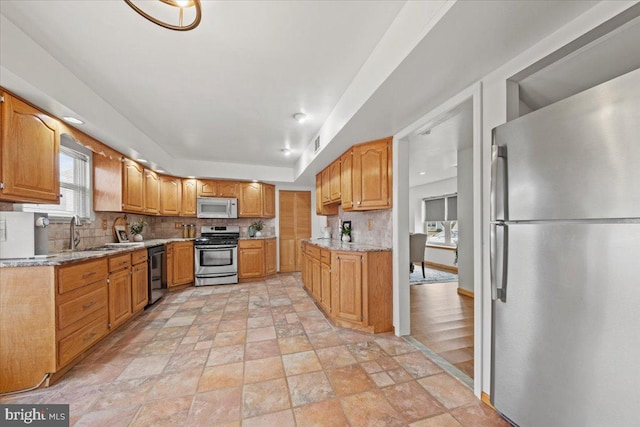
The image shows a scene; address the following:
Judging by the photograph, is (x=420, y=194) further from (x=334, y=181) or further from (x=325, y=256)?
(x=325, y=256)

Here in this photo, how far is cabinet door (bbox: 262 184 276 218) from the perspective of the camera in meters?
5.63

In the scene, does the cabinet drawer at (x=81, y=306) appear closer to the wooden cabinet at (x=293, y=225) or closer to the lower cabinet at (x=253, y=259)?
the lower cabinet at (x=253, y=259)

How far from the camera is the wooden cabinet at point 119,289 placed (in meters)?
2.54

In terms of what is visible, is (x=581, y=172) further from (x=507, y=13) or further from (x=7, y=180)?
(x=7, y=180)

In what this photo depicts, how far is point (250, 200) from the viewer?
18.0ft

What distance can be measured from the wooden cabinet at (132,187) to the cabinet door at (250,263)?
1989mm

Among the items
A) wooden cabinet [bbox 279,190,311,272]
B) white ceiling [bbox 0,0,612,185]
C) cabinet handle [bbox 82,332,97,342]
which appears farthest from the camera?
wooden cabinet [bbox 279,190,311,272]

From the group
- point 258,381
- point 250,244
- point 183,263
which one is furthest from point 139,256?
point 258,381

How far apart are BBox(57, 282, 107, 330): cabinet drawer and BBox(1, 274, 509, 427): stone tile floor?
0.41 meters

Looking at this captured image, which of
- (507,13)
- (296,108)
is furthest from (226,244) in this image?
(507,13)

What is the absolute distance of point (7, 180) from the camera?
176cm

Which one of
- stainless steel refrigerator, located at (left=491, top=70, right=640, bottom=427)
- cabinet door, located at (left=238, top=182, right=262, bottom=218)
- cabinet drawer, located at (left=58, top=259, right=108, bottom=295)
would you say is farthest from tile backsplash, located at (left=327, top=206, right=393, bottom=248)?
cabinet drawer, located at (left=58, top=259, right=108, bottom=295)

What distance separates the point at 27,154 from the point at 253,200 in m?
3.70

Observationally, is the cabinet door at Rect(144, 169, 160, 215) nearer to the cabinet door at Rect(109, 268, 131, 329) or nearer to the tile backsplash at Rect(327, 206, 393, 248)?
the cabinet door at Rect(109, 268, 131, 329)
